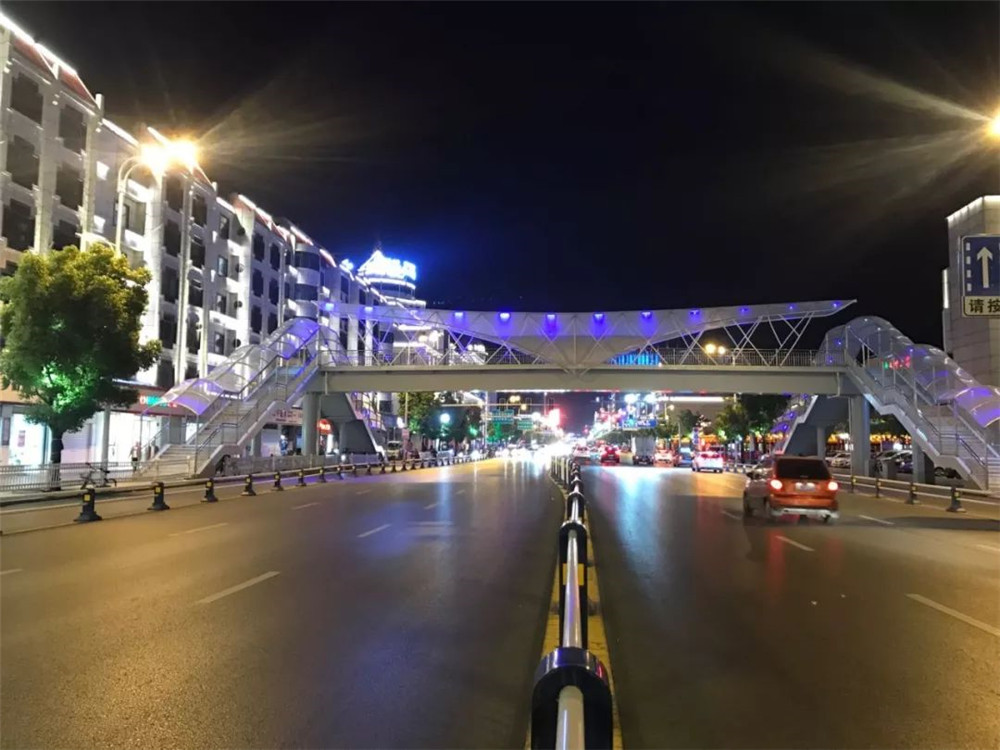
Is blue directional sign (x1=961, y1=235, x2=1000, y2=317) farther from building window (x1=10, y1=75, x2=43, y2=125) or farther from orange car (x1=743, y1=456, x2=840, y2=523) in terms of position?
building window (x1=10, y1=75, x2=43, y2=125)

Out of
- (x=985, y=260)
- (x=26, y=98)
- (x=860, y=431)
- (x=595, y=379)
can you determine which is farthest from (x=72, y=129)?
(x=860, y=431)

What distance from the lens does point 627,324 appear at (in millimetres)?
53812

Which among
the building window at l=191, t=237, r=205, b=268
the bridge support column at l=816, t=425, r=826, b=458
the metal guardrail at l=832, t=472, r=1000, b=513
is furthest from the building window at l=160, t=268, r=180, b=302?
the bridge support column at l=816, t=425, r=826, b=458

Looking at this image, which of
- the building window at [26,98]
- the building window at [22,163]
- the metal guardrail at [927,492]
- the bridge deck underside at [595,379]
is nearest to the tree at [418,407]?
the bridge deck underside at [595,379]

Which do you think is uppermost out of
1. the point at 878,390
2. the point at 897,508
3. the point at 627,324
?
the point at 627,324

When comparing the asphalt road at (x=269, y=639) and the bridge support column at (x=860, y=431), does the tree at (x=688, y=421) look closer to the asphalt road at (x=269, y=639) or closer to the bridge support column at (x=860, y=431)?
the bridge support column at (x=860, y=431)

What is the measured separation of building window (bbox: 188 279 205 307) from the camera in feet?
179

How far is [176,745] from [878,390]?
42282mm

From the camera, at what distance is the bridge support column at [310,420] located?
52.6 meters

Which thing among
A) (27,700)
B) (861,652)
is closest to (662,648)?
(861,652)

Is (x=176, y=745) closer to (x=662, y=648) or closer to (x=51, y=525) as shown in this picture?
(x=662, y=648)

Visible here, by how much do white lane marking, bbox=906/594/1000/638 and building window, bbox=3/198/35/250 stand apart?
40.6 meters

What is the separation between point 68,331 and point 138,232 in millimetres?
24963

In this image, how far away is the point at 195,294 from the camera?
182 feet
